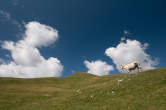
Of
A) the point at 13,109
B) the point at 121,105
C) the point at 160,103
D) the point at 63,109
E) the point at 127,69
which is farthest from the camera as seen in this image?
the point at 127,69

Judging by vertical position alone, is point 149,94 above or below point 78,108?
above

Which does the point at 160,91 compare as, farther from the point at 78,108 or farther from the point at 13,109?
the point at 13,109

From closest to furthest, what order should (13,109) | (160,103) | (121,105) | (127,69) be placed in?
(160,103), (121,105), (13,109), (127,69)

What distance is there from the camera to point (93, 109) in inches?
729

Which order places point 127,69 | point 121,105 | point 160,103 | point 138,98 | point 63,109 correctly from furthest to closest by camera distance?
point 127,69
point 63,109
point 138,98
point 121,105
point 160,103

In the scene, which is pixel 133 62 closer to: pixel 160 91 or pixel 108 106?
pixel 160 91

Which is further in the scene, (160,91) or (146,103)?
(160,91)

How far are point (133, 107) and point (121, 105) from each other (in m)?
1.88

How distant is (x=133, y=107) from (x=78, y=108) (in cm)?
824

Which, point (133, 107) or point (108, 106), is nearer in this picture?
point (133, 107)

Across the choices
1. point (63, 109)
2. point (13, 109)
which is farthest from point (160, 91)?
point (13, 109)

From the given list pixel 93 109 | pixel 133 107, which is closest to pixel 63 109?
pixel 93 109

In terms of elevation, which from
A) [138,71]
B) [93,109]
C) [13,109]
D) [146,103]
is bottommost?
[13,109]

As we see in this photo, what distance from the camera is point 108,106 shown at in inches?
729
